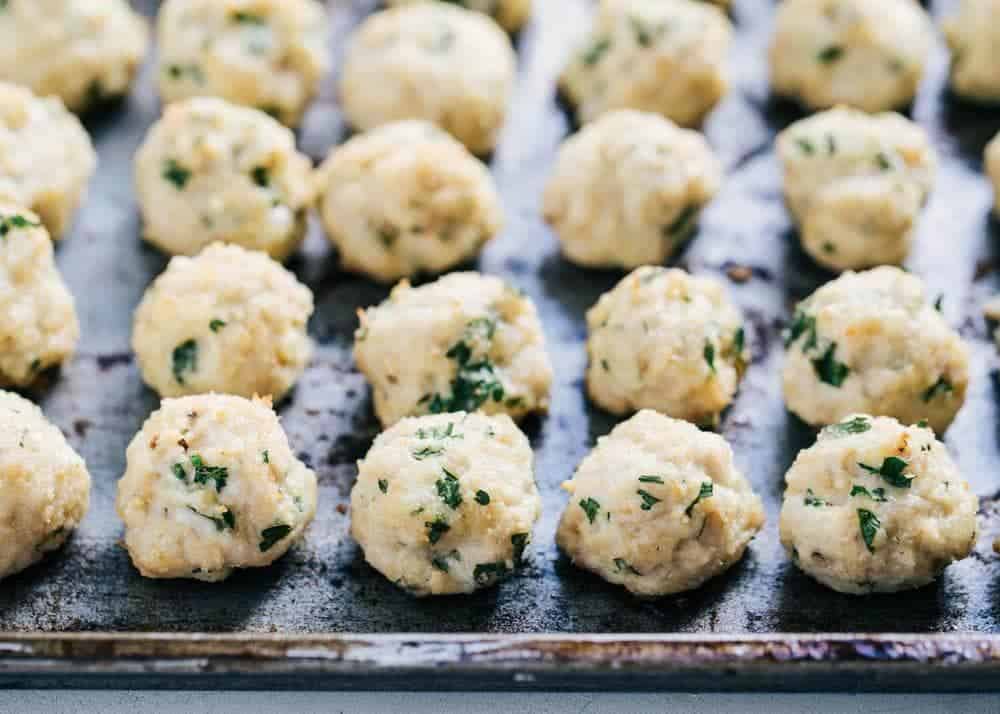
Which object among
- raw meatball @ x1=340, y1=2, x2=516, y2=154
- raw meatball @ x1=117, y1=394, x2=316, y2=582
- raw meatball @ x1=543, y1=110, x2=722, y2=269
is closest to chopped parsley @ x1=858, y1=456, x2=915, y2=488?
raw meatball @ x1=543, y1=110, x2=722, y2=269

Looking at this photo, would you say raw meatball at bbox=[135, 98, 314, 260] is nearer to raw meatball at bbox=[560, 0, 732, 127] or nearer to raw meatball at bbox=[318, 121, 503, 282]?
raw meatball at bbox=[318, 121, 503, 282]

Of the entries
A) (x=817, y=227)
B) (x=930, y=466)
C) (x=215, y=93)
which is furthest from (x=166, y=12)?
(x=930, y=466)

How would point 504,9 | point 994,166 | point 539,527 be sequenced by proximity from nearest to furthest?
point 539,527 → point 994,166 → point 504,9

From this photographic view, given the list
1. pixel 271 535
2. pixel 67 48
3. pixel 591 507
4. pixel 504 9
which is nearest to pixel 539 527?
pixel 591 507

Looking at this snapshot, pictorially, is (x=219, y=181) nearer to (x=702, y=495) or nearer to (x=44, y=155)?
(x=44, y=155)

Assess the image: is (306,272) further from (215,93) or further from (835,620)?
(835,620)
